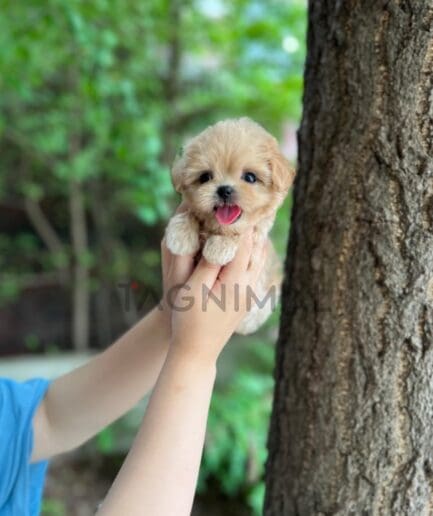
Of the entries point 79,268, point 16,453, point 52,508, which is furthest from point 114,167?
point 16,453

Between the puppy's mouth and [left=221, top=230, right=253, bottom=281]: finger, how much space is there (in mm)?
38

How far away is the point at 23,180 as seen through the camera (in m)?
4.00

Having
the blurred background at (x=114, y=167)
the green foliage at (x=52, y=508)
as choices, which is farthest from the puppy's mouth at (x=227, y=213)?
the green foliage at (x=52, y=508)

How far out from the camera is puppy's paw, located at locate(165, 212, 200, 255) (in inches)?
33.7

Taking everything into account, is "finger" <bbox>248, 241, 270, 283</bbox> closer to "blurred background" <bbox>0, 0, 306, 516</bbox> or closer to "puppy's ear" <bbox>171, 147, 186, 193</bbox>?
"puppy's ear" <bbox>171, 147, 186, 193</bbox>

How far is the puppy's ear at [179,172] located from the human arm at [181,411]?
13cm

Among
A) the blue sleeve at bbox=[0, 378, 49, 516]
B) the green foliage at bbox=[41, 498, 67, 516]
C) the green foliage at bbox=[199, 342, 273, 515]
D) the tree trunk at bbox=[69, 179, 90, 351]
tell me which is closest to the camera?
the blue sleeve at bbox=[0, 378, 49, 516]

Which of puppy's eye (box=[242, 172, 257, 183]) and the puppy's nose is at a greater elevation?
puppy's eye (box=[242, 172, 257, 183])

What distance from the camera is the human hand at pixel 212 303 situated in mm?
783

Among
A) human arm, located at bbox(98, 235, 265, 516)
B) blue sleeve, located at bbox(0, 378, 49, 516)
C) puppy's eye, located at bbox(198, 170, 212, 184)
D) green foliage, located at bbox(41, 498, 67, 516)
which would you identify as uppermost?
puppy's eye, located at bbox(198, 170, 212, 184)

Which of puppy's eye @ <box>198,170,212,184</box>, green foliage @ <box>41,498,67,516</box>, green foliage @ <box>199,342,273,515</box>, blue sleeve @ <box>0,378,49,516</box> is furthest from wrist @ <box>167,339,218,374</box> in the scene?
green foliage @ <box>41,498,67,516</box>

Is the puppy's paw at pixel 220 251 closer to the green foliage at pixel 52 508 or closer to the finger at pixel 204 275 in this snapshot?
the finger at pixel 204 275

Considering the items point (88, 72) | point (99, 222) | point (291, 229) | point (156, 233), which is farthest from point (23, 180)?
point (291, 229)

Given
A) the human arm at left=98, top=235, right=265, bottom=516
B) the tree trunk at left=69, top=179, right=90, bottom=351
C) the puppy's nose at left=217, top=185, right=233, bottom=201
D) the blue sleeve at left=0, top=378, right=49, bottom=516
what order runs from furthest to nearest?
the tree trunk at left=69, top=179, right=90, bottom=351 < the blue sleeve at left=0, top=378, right=49, bottom=516 < the puppy's nose at left=217, top=185, right=233, bottom=201 < the human arm at left=98, top=235, right=265, bottom=516
